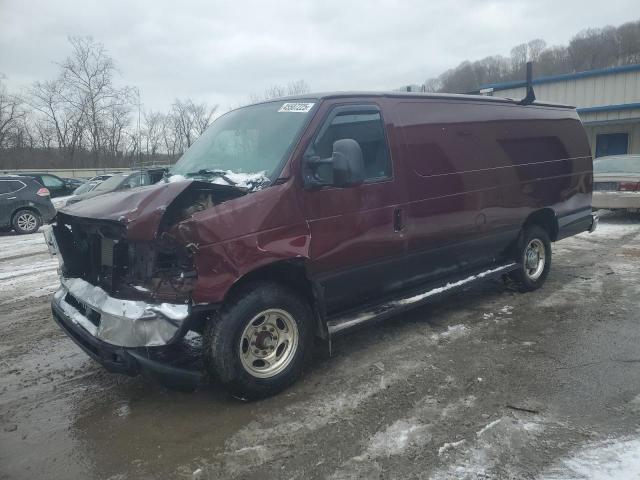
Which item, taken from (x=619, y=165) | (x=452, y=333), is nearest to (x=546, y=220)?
(x=452, y=333)

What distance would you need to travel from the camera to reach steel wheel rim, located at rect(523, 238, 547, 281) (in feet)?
20.6

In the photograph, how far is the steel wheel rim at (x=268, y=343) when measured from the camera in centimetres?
355

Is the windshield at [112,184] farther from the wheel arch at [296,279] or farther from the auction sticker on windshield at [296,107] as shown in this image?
the wheel arch at [296,279]

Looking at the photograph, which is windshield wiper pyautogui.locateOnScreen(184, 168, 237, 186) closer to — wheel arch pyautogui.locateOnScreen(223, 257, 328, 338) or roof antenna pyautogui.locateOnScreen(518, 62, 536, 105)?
wheel arch pyautogui.locateOnScreen(223, 257, 328, 338)

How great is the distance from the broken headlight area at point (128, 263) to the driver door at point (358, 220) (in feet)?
3.36

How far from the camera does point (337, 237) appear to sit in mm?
3969

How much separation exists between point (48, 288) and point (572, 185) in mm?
7555

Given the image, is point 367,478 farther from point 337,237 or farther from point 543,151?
point 543,151

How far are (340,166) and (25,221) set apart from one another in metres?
13.8

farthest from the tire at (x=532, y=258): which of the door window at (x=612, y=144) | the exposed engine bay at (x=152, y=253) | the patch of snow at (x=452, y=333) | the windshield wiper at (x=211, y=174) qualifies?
the door window at (x=612, y=144)

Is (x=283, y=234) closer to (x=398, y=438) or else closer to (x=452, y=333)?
(x=398, y=438)

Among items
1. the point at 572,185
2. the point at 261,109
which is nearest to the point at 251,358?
the point at 261,109

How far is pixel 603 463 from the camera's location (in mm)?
2770

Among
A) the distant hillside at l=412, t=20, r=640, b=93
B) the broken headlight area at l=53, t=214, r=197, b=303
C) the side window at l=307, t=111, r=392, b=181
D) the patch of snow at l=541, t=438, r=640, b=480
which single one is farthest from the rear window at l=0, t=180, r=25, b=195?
the distant hillside at l=412, t=20, r=640, b=93
